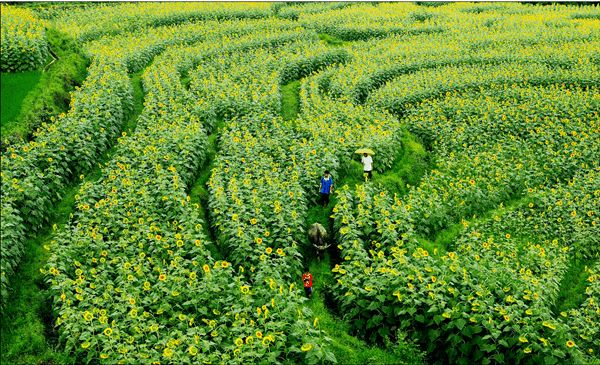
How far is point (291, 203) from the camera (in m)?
14.3

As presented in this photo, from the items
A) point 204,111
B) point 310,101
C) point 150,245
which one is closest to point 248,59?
point 310,101

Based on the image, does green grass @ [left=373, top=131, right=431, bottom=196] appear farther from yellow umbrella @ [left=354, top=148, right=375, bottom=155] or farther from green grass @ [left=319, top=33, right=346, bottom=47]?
green grass @ [left=319, top=33, right=346, bottom=47]

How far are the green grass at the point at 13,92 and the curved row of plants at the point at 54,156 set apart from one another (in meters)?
1.04

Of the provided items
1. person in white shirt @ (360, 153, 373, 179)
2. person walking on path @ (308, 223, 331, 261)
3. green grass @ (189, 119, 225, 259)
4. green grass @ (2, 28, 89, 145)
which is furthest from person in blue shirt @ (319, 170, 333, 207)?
green grass @ (2, 28, 89, 145)

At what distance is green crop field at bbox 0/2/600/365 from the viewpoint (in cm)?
1052

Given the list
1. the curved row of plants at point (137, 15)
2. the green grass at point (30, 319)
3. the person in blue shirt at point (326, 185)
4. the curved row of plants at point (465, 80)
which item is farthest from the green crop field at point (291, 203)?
the curved row of plants at point (137, 15)

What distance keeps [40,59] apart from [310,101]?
11657mm

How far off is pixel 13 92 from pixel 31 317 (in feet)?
35.8

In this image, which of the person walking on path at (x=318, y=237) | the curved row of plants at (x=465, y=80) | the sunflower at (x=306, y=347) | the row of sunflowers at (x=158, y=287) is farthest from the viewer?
the curved row of plants at (x=465, y=80)

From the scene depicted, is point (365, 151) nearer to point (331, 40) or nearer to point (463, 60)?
point (463, 60)

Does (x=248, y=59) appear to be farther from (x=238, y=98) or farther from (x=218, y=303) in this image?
(x=218, y=303)

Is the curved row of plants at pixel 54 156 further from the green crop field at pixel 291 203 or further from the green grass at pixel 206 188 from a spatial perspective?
the green grass at pixel 206 188

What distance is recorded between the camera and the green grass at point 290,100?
23188mm

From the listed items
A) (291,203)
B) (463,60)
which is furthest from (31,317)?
(463,60)
